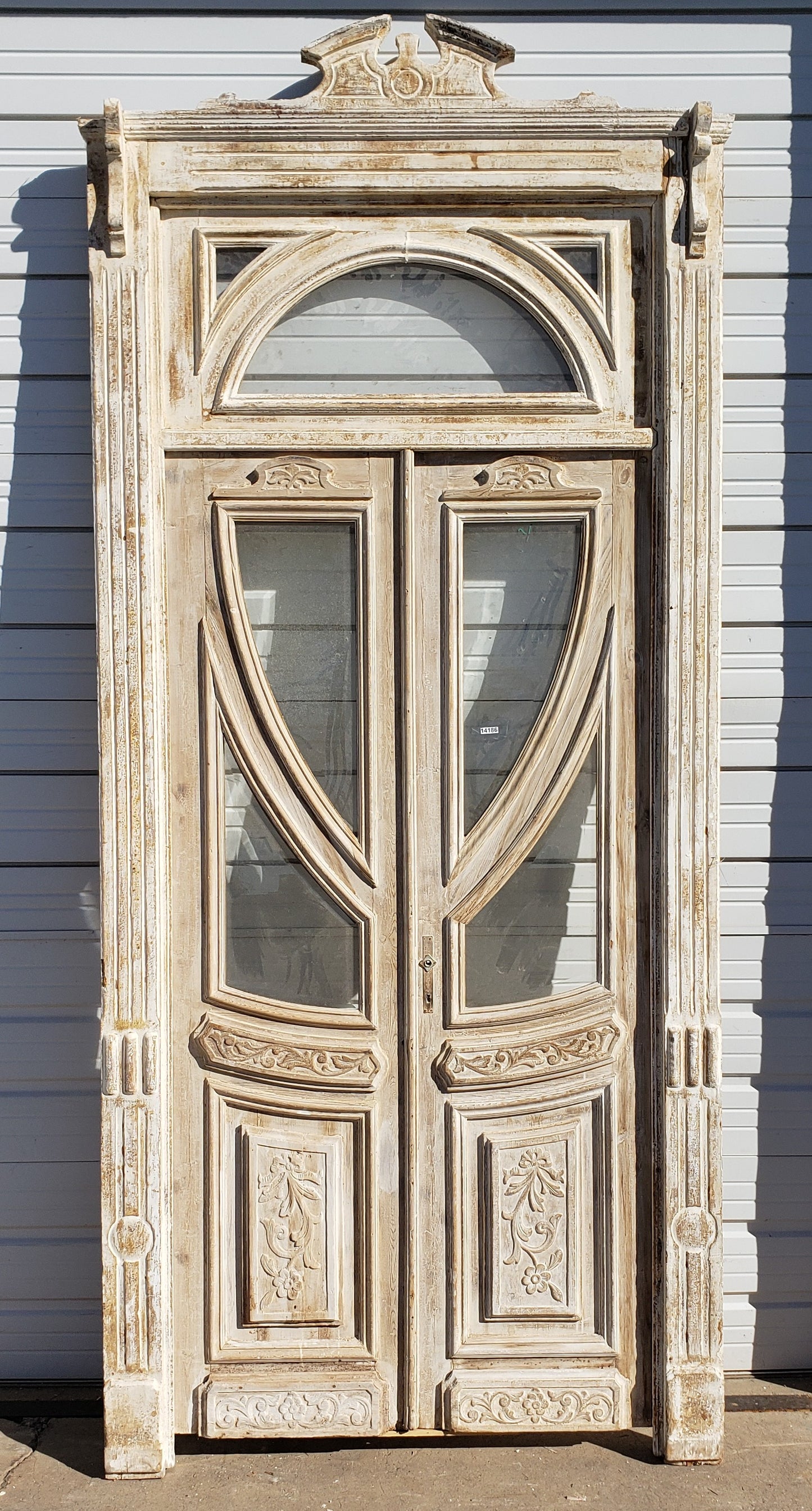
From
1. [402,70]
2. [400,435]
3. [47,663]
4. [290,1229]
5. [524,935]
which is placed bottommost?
[290,1229]

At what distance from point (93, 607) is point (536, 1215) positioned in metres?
2.07

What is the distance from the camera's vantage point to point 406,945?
110 inches

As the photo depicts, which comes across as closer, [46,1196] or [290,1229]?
[290,1229]

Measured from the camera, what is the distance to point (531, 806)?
2.83m

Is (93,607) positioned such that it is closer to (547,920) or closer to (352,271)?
(352,271)

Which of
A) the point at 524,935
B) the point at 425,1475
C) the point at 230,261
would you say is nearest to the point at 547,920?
the point at 524,935

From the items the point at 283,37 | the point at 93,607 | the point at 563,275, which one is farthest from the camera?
the point at 93,607

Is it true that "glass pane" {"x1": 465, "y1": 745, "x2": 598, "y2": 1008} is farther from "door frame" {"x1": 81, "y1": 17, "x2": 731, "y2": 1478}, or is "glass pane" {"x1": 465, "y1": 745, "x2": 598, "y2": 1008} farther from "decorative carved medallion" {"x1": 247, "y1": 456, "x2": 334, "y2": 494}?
"decorative carved medallion" {"x1": 247, "y1": 456, "x2": 334, "y2": 494}

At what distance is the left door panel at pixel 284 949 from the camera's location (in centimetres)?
280

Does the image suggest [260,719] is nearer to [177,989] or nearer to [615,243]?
[177,989]

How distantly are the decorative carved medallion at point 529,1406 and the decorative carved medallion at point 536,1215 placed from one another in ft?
0.74

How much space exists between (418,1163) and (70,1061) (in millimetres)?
1048

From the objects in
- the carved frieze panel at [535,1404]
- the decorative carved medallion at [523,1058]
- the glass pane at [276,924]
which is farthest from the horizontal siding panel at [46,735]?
the carved frieze panel at [535,1404]

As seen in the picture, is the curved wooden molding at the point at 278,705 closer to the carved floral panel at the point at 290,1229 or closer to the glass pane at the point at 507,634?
the glass pane at the point at 507,634
